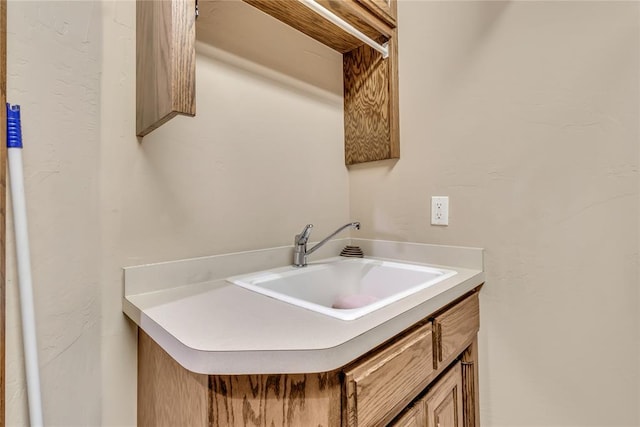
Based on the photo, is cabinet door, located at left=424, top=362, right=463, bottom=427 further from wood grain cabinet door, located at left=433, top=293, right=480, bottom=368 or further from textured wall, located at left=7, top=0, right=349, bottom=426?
textured wall, located at left=7, top=0, right=349, bottom=426

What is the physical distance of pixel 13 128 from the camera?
66 centimetres

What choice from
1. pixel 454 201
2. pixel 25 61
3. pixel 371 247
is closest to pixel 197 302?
pixel 25 61

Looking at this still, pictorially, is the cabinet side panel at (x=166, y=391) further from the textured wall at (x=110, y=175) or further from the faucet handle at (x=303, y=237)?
the faucet handle at (x=303, y=237)

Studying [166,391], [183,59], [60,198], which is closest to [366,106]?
[183,59]

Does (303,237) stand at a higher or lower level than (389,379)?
higher

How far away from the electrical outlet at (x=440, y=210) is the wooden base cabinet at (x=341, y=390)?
0.32 meters

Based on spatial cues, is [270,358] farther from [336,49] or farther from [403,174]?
[336,49]

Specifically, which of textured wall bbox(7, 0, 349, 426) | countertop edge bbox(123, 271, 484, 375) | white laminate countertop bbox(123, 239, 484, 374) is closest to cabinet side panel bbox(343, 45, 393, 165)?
textured wall bbox(7, 0, 349, 426)

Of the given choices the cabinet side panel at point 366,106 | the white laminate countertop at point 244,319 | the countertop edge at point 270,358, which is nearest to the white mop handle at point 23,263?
the white laminate countertop at point 244,319

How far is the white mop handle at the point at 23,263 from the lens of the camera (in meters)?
0.65

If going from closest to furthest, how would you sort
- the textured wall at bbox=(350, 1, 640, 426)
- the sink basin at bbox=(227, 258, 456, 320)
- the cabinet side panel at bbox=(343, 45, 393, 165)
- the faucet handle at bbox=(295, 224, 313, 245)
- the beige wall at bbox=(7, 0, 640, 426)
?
the beige wall at bbox=(7, 0, 640, 426)
the textured wall at bbox=(350, 1, 640, 426)
the sink basin at bbox=(227, 258, 456, 320)
the faucet handle at bbox=(295, 224, 313, 245)
the cabinet side panel at bbox=(343, 45, 393, 165)

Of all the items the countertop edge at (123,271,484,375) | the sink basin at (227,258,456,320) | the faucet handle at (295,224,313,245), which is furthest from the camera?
the faucet handle at (295,224,313,245)

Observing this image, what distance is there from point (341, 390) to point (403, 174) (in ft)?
3.14

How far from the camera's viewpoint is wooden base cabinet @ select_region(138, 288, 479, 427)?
546 millimetres
